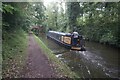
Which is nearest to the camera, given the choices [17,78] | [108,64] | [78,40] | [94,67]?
[17,78]

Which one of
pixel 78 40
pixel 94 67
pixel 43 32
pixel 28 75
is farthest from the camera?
pixel 43 32

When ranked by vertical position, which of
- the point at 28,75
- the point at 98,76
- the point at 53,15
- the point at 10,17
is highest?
the point at 53,15

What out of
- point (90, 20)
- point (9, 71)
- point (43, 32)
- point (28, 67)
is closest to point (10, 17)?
point (28, 67)

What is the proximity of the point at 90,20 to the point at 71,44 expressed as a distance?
1456 centimetres

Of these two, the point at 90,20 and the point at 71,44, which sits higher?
the point at 90,20

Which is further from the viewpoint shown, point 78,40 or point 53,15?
point 53,15

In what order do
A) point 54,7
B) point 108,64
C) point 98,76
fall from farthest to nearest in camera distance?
point 54,7
point 108,64
point 98,76

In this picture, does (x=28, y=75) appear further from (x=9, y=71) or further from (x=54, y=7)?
(x=54, y=7)

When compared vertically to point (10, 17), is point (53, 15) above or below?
above

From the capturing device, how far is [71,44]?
68.8 ft

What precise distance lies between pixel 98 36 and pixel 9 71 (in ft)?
82.3

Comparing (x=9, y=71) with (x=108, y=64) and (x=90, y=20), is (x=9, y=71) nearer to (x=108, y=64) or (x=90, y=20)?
(x=108, y=64)

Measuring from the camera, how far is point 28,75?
25.2ft

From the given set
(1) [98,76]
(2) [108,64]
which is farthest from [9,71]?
(2) [108,64]
